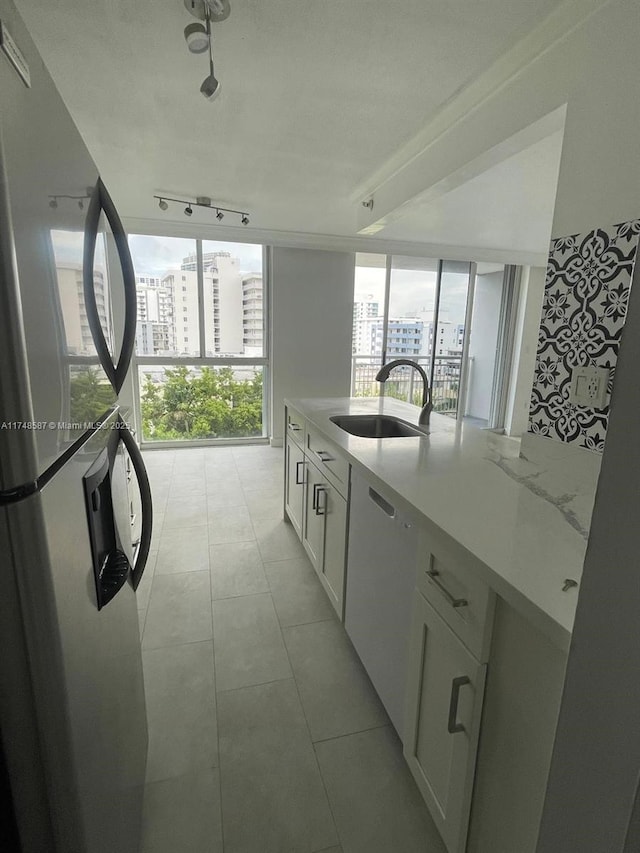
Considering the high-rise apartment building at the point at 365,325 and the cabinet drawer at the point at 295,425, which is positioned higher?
the high-rise apartment building at the point at 365,325

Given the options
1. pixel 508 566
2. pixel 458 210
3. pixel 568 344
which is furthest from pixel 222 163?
pixel 508 566

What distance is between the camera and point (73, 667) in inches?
26.0

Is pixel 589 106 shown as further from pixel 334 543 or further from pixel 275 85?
pixel 334 543

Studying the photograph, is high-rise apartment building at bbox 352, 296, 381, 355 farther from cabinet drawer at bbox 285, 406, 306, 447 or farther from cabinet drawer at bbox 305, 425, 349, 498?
cabinet drawer at bbox 305, 425, 349, 498

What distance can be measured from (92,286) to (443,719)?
1.27 meters

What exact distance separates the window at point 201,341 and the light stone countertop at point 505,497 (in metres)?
3.33

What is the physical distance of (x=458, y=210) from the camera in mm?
3797

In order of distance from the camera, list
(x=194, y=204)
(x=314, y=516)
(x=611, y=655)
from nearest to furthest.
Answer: (x=611, y=655) → (x=314, y=516) → (x=194, y=204)

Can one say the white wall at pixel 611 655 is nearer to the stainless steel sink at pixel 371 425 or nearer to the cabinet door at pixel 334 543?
the cabinet door at pixel 334 543

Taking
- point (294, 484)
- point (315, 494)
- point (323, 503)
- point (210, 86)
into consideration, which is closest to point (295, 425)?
point (294, 484)

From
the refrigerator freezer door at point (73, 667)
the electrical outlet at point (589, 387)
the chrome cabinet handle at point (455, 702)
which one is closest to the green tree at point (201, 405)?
the electrical outlet at point (589, 387)

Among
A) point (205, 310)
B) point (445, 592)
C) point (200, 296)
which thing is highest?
point (200, 296)

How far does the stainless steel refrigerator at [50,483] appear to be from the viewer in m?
0.51

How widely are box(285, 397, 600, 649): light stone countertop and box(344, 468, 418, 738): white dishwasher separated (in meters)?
0.11
